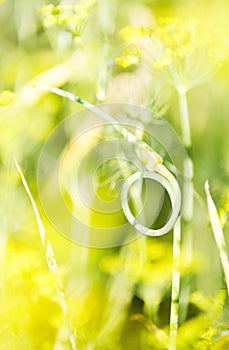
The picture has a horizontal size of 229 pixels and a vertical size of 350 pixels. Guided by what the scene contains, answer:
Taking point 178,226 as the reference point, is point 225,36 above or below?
above

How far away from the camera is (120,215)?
90 cm

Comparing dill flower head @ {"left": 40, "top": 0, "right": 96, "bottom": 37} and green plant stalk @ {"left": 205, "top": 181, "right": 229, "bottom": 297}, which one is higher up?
dill flower head @ {"left": 40, "top": 0, "right": 96, "bottom": 37}

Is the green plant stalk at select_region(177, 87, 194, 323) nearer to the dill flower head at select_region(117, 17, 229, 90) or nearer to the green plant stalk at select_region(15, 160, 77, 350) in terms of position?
the dill flower head at select_region(117, 17, 229, 90)

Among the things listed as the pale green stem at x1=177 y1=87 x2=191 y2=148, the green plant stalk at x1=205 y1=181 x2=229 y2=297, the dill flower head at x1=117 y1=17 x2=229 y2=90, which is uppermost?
the dill flower head at x1=117 y1=17 x2=229 y2=90

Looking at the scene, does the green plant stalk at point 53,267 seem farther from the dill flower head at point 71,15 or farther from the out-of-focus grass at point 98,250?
the dill flower head at point 71,15

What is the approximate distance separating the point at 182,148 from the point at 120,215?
0.17m

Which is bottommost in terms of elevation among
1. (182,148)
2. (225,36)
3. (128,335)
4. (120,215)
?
(128,335)

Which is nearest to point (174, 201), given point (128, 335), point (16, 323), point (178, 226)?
point (178, 226)

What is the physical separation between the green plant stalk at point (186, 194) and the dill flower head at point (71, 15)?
22 cm

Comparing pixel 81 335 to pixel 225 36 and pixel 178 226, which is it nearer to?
pixel 178 226

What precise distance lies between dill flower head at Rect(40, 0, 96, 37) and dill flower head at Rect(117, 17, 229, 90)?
0.09 m

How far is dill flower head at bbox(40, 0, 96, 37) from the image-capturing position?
89 cm

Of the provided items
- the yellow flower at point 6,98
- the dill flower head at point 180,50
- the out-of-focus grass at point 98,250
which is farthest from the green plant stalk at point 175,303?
the yellow flower at point 6,98

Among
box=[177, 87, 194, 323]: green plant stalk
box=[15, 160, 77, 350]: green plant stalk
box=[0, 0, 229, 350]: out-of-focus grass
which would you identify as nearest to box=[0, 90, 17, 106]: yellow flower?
box=[0, 0, 229, 350]: out-of-focus grass
